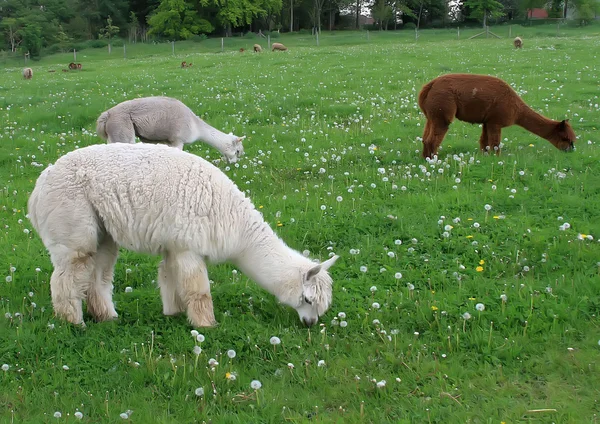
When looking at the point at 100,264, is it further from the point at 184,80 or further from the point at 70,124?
the point at 184,80

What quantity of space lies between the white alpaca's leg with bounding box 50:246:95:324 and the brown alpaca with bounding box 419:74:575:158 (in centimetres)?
671

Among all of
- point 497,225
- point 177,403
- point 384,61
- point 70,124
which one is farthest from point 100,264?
point 384,61

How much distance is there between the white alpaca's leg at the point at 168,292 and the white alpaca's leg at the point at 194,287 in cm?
15

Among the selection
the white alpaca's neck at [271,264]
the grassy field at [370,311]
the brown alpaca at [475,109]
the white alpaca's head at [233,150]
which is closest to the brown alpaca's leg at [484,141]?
the brown alpaca at [475,109]

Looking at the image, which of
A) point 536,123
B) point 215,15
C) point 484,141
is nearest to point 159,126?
point 484,141

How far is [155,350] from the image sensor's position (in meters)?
4.75

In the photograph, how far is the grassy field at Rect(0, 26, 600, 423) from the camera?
13.1ft

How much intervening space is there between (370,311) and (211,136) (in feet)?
23.0

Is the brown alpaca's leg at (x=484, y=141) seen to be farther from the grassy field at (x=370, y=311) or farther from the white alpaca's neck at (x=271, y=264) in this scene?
the white alpaca's neck at (x=271, y=264)

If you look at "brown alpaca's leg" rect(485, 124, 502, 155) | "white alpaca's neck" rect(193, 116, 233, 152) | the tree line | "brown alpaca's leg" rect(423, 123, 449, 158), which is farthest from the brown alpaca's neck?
the tree line

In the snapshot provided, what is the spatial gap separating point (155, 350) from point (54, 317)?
1.14 metres

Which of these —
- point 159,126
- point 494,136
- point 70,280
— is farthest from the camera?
point 159,126

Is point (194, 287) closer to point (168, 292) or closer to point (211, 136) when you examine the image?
point (168, 292)

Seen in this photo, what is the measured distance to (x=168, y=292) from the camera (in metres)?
5.33
